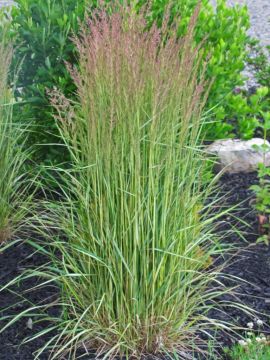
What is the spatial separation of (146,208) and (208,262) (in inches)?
34.1

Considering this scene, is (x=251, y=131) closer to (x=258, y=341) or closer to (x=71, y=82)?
(x=71, y=82)

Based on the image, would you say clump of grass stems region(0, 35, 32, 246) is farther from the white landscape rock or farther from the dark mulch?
the white landscape rock

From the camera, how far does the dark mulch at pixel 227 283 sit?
12.2 ft

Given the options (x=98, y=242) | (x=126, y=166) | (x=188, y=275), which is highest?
(x=126, y=166)

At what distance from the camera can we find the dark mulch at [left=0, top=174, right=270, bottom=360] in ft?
12.2

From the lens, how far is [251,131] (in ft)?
17.7

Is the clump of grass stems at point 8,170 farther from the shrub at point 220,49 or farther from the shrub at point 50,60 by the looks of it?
the shrub at point 220,49

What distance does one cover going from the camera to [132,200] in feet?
11.4

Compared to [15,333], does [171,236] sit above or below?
above

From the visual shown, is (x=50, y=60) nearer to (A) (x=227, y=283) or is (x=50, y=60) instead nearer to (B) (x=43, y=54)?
(B) (x=43, y=54)

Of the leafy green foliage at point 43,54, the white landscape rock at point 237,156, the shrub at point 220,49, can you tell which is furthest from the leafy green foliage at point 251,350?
the white landscape rock at point 237,156

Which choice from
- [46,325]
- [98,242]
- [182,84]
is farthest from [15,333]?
[182,84]

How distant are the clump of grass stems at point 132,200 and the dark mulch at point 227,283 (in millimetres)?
168

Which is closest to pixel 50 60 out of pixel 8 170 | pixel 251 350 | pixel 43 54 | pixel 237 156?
pixel 43 54
